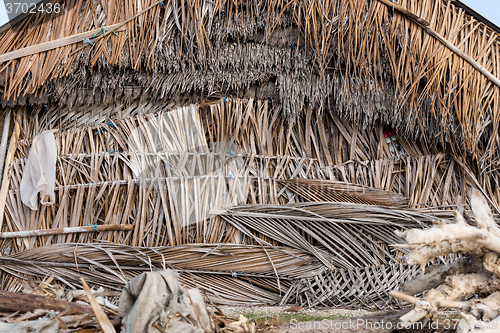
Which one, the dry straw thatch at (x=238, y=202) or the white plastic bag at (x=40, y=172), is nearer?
the dry straw thatch at (x=238, y=202)

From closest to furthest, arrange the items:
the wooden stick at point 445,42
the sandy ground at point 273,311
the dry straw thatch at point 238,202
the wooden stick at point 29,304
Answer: the wooden stick at point 29,304, the sandy ground at point 273,311, the dry straw thatch at point 238,202, the wooden stick at point 445,42

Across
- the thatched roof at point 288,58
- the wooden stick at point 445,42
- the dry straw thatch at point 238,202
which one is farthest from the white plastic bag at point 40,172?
the wooden stick at point 445,42

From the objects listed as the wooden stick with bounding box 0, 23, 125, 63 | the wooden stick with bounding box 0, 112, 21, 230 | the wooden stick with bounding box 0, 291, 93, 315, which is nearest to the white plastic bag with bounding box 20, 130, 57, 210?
the wooden stick with bounding box 0, 112, 21, 230

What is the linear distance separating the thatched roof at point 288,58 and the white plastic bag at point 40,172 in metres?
0.41

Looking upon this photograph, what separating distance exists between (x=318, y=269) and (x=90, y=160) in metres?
2.37

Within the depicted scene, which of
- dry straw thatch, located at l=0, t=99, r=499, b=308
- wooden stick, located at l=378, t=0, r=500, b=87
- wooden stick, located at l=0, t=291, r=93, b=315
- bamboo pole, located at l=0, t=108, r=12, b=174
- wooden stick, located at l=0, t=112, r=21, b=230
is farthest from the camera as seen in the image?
bamboo pole, located at l=0, t=108, r=12, b=174

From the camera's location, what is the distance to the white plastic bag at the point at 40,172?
360 centimetres

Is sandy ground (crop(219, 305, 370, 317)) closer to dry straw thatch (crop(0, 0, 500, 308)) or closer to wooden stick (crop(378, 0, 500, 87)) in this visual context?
dry straw thatch (crop(0, 0, 500, 308))

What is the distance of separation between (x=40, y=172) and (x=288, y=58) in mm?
2571

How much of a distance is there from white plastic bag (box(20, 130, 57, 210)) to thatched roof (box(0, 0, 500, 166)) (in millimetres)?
410

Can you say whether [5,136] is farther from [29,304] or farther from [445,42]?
[445,42]

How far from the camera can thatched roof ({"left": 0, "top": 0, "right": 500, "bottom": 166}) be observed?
3.55 meters

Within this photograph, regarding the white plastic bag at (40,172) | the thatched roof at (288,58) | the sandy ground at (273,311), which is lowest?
the sandy ground at (273,311)

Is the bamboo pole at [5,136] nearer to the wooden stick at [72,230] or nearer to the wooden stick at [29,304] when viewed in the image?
the wooden stick at [72,230]
